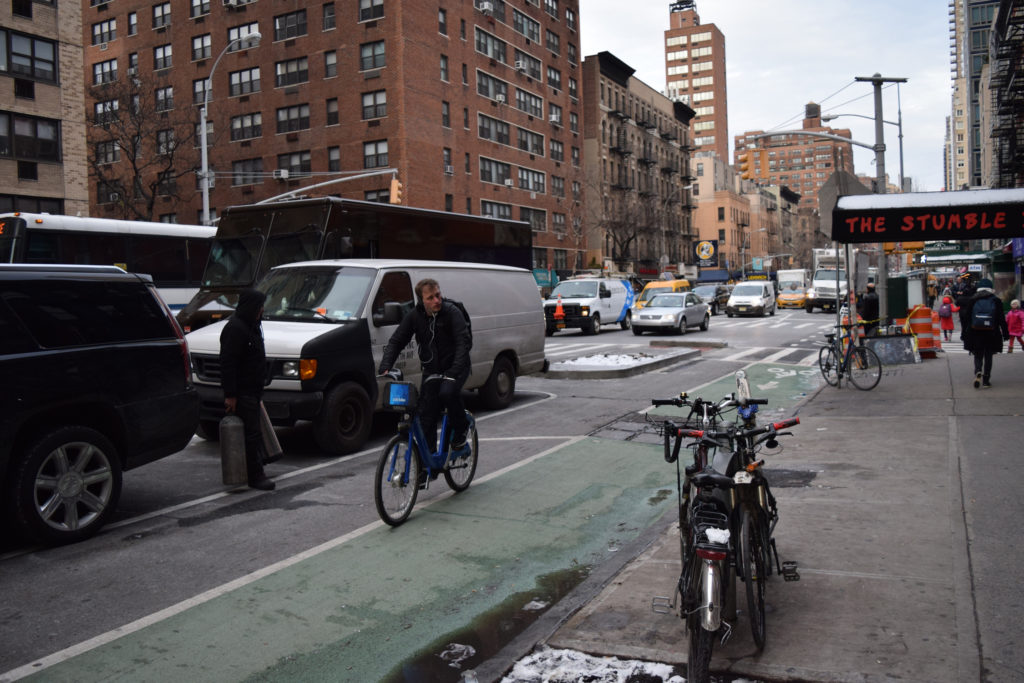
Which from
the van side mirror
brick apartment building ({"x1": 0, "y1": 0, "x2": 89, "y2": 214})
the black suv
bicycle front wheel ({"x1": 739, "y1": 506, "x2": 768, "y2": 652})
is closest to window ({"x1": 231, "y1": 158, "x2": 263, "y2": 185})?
brick apartment building ({"x1": 0, "y1": 0, "x2": 89, "y2": 214})

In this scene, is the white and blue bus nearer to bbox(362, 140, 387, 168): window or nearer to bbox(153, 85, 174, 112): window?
bbox(362, 140, 387, 168): window

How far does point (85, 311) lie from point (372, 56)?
153 feet

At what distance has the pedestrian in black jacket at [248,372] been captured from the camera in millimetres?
7461

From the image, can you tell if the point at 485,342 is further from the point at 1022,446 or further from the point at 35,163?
the point at 35,163

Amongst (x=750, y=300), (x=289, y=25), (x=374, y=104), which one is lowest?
(x=750, y=300)

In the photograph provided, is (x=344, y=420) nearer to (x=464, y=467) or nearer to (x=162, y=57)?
(x=464, y=467)

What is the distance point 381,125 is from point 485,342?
4011cm

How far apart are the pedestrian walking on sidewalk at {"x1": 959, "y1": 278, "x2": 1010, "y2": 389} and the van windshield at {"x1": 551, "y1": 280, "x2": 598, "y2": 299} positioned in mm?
19136

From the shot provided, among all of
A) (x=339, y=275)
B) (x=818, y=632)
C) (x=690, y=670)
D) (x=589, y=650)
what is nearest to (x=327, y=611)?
(x=589, y=650)

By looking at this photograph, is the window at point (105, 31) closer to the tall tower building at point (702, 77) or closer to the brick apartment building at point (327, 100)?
the brick apartment building at point (327, 100)

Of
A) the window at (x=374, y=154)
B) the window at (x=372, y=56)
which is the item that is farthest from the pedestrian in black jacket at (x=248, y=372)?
the window at (x=372, y=56)

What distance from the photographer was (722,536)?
3.55m

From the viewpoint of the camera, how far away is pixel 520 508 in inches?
280

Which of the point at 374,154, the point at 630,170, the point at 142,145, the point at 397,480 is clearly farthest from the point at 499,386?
the point at 630,170
